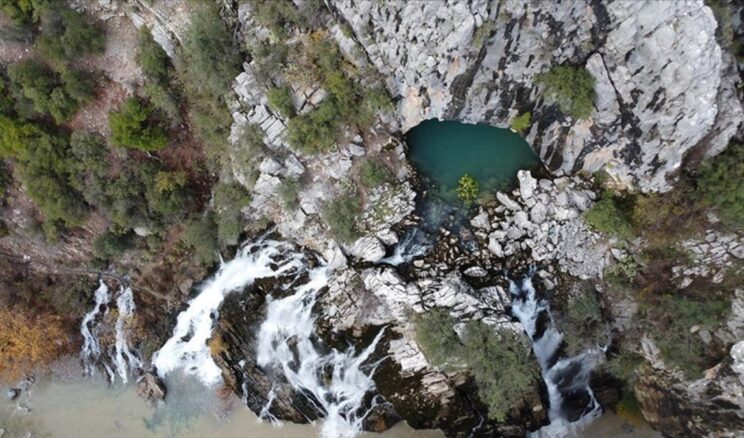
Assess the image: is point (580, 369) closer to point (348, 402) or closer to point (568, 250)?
point (568, 250)

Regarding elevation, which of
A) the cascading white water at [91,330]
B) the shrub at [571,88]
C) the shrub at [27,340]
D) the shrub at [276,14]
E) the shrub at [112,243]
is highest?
the shrub at [571,88]

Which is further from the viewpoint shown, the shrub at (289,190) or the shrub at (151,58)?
the shrub at (289,190)

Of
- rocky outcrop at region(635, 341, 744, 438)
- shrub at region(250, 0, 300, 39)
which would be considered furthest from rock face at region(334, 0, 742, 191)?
rocky outcrop at region(635, 341, 744, 438)

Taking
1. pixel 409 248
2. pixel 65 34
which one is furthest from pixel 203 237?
pixel 65 34

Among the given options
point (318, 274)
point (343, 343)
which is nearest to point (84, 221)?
point (318, 274)

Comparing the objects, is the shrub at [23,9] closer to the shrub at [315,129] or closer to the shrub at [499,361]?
the shrub at [315,129]

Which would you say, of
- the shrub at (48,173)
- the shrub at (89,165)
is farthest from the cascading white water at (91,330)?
the shrub at (89,165)
